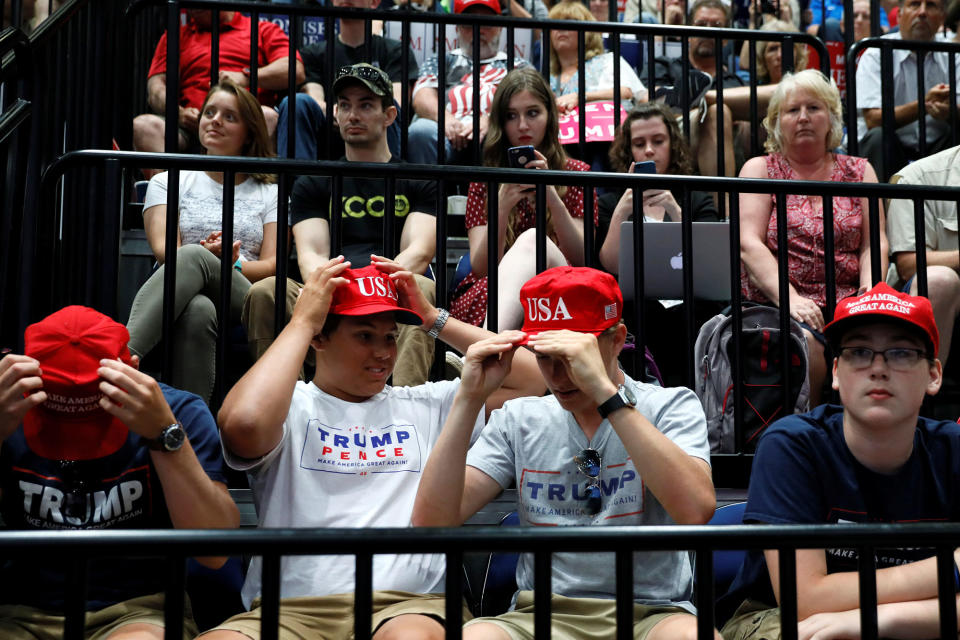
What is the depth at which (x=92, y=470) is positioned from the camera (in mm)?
2756

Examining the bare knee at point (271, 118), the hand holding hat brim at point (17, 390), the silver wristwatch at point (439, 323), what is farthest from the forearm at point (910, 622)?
the bare knee at point (271, 118)

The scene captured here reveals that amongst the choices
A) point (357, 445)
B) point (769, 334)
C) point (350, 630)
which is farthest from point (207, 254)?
point (769, 334)

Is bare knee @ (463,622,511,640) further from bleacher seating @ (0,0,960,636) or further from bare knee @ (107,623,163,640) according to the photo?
bare knee @ (107,623,163,640)

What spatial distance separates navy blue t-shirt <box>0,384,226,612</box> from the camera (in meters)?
2.73

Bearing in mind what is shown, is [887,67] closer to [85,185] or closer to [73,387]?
[85,185]

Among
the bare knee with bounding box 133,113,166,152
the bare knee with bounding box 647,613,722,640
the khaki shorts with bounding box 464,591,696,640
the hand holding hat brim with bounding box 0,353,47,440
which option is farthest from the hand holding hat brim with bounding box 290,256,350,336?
the bare knee with bounding box 133,113,166,152

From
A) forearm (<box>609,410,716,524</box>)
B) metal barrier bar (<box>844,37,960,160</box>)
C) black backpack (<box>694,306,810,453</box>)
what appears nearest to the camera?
forearm (<box>609,410,716,524</box>)

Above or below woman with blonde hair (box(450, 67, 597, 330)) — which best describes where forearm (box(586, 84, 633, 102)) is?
above

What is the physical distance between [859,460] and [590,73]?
4012 mm

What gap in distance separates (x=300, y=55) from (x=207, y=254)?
→ 2.94 m

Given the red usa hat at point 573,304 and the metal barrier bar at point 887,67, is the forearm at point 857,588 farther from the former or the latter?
the metal barrier bar at point 887,67

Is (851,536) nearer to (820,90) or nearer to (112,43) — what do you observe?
(820,90)

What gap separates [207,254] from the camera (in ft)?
12.5

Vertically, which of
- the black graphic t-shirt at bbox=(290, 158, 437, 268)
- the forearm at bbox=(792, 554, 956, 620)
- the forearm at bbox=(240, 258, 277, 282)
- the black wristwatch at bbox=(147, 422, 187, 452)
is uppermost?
the black graphic t-shirt at bbox=(290, 158, 437, 268)
